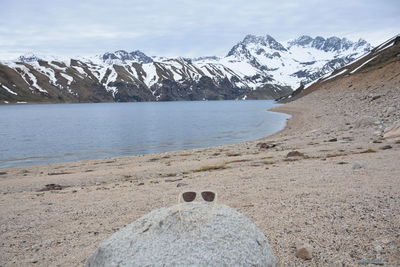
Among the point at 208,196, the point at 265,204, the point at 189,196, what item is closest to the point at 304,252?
the point at 208,196

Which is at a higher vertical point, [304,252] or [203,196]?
[203,196]

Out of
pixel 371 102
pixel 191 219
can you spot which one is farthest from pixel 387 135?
pixel 371 102

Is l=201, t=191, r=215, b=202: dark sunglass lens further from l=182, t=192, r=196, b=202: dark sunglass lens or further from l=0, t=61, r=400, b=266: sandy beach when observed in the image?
l=0, t=61, r=400, b=266: sandy beach

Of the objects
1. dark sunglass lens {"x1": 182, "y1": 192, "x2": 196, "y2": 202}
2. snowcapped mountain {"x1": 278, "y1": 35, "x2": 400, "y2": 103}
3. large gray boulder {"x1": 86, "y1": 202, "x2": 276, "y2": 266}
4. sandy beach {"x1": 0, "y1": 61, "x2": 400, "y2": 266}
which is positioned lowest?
sandy beach {"x1": 0, "y1": 61, "x2": 400, "y2": 266}

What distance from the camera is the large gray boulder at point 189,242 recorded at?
418cm

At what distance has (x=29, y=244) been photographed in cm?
772

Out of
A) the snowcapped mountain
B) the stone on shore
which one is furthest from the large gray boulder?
the snowcapped mountain

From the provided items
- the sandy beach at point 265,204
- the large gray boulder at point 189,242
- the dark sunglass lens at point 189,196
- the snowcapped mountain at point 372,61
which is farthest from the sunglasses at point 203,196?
the snowcapped mountain at point 372,61

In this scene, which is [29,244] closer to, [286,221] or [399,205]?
[286,221]

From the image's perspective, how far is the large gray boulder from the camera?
4.18 metres

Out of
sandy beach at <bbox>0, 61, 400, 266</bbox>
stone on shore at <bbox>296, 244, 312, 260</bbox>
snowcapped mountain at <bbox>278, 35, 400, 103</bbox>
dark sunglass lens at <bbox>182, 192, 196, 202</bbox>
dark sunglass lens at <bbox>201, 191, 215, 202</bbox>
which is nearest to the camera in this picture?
dark sunglass lens at <bbox>201, 191, 215, 202</bbox>

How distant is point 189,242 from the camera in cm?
434

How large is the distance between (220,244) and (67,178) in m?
15.3

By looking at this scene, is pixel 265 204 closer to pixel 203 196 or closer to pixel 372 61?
pixel 203 196
